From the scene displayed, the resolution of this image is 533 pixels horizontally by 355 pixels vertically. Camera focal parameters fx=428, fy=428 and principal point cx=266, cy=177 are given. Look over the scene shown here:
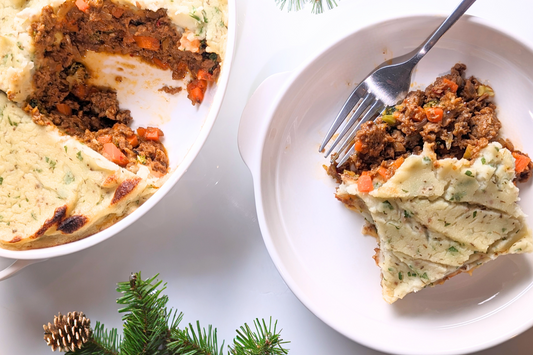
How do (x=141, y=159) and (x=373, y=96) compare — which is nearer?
(x=373, y=96)

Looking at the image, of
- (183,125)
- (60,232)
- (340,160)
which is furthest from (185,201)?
(340,160)

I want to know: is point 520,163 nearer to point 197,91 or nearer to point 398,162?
point 398,162

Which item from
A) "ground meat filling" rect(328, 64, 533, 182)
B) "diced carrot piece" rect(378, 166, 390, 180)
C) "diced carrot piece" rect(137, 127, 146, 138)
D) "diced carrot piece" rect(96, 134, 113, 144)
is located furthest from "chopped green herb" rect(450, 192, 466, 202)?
"diced carrot piece" rect(96, 134, 113, 144)

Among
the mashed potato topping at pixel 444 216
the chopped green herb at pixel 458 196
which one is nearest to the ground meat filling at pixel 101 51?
the mashed potato topping at pixel 444 216

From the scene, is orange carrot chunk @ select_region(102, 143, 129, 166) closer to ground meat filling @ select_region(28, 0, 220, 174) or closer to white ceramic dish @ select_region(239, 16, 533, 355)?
ground meat filling @ select_region(28, 0, 220, 174)

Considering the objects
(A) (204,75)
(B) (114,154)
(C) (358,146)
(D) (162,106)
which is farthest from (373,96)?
(B) (114,154)

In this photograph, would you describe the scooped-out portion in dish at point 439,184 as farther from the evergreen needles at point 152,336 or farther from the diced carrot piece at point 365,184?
the evergreen needles at point 152,336
